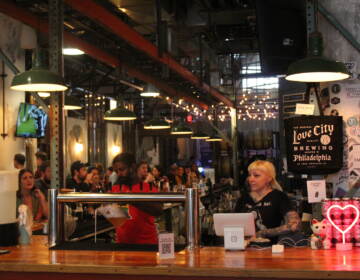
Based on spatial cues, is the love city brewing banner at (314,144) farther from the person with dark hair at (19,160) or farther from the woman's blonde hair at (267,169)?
the person with dark hair at (19,160)

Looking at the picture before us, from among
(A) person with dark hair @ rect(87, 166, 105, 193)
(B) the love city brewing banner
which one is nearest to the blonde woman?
(B) the love city brewing banner

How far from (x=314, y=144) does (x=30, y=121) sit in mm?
7164

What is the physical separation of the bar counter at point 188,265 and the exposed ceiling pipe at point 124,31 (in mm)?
4482

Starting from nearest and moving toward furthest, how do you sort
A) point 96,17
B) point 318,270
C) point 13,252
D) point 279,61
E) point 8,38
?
point 318,270 < point 13,252 < point 279,61 < point 96,17 < point 8,38

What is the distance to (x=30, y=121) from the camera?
11.0m

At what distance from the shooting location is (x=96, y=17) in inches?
333

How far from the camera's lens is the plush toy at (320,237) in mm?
3990

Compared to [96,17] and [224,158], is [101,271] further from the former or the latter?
[224,158]

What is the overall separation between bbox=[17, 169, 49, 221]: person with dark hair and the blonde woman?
2.96 metres

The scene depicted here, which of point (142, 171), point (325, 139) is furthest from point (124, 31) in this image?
point (325, 139)

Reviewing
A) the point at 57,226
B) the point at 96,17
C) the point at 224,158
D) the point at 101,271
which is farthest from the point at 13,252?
the point at 224,158

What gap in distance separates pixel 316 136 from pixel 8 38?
714cm

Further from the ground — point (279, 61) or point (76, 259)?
point (279, 61)

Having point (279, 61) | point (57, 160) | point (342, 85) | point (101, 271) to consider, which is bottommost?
point (101, 271)
